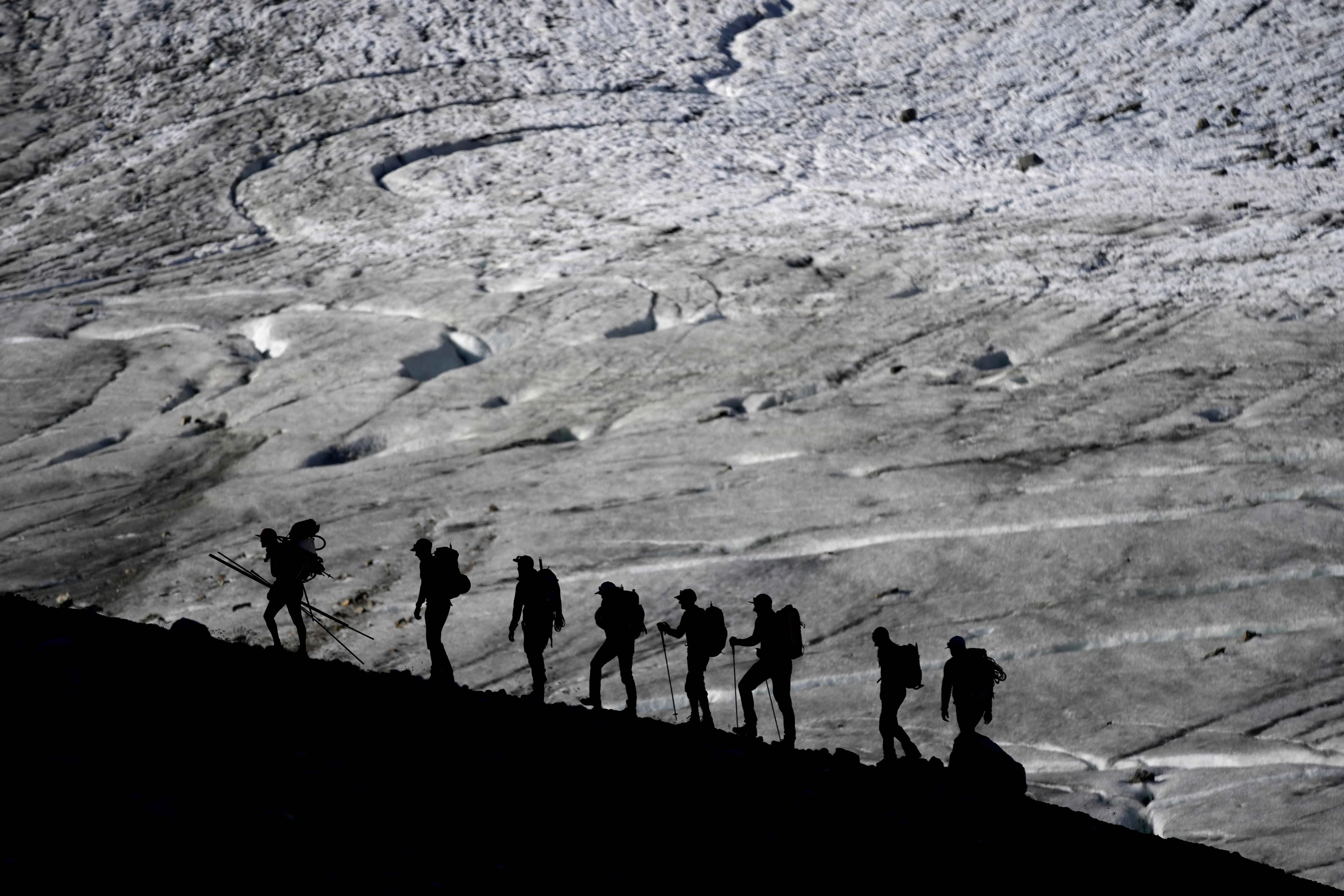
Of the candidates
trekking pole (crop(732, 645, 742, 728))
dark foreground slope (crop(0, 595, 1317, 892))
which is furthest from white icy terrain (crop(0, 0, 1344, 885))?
dark foreground slope (crop(0, 595, 1317, 892))

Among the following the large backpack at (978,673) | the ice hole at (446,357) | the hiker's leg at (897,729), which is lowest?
the ice hole at (446,357)

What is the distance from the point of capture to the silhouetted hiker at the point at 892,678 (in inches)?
318

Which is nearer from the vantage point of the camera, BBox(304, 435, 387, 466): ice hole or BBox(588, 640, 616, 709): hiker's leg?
BBox(588, 640, 616, 709): hiker's leg

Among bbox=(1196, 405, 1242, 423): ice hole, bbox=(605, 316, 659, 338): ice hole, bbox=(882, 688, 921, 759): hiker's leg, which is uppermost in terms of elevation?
bbox=(882, 688, 921, 759): hiker's leg

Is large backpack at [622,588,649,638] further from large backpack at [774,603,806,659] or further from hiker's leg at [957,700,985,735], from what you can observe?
hiker's leg at [957,700,985,735]

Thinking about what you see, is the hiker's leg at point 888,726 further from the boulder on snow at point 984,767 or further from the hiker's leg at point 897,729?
the boulder on snow at point 984,767

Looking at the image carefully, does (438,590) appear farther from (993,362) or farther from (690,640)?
(993,362)

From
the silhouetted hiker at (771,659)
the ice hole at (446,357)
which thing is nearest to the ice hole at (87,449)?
the ice hole at (446,357)

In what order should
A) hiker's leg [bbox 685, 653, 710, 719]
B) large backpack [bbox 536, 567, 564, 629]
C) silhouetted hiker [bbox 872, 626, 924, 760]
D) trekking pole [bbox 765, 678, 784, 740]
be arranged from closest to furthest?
silhouetted hiker [bbox 872, 626, 924, 760] → hiker's leg [bbox 685, 653, 710, 719] → large backpack [bbox 536, 567, 564, 629] → trekking pole [bbox 765, 678, 784, 740]

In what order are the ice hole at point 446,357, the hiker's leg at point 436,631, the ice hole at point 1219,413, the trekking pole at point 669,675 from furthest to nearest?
the ice hole at point 446,357 → the ice hole at point 1219,413 → the trekking pole at point 669,675 → the hiker's leg at point 436,631

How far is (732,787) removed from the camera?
22.5ft

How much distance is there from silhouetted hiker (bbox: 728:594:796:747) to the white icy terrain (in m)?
2.74

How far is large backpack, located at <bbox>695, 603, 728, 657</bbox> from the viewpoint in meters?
8.48

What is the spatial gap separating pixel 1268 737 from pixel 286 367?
1508cm
